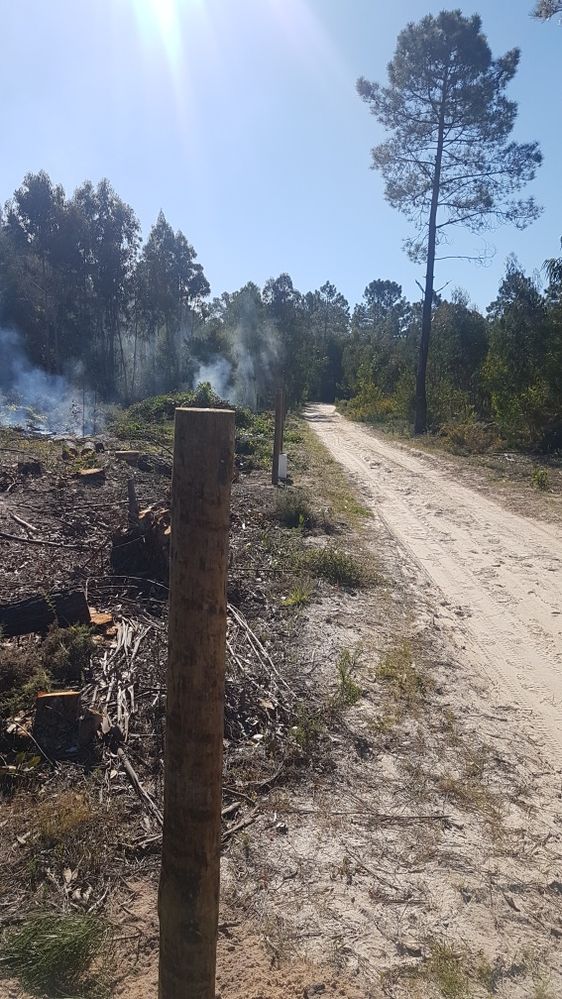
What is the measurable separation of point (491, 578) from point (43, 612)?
164 inches

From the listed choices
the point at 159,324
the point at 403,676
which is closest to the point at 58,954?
the point at 403,676

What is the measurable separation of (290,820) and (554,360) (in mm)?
13643

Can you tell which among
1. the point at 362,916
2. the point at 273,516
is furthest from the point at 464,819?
the point at 273,516

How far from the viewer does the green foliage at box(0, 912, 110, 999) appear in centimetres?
212

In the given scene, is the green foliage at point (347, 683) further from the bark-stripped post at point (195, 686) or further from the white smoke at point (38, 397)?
the white smoke at point (38, 397)

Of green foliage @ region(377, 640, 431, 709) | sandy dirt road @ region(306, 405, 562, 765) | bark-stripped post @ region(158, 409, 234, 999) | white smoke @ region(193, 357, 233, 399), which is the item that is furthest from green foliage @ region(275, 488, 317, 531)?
white smoke @ region(193, 357, 233, 399)

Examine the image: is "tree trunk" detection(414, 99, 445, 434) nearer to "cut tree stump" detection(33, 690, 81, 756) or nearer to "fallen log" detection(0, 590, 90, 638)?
"fallen log" detection(0, 590, 90, 638)

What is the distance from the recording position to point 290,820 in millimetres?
2982

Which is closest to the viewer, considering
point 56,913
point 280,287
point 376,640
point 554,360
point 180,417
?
point 180,417

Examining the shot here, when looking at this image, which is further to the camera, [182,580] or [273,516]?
[273,516]

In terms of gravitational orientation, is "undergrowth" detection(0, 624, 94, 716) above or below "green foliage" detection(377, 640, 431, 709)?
above

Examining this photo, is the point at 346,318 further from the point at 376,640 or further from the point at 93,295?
the point at 376,640

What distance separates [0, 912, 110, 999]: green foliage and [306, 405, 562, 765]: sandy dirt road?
8.09ft

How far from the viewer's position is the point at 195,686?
152 cm
